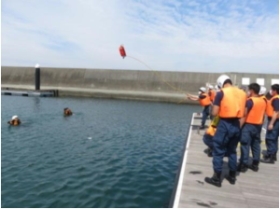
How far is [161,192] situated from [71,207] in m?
2.50

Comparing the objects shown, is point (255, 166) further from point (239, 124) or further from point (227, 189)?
point (239, 124)

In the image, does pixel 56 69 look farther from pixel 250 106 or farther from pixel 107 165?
pixel 250 106

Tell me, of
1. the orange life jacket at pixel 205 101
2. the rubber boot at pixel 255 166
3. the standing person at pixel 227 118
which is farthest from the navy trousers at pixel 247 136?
the orange life jacket at pixel 205 101

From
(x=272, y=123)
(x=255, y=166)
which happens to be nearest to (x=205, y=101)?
(x=272, y=123)

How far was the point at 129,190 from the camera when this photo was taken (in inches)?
281

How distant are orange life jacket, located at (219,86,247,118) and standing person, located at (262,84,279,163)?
1784 mm

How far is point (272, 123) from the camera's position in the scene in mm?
6301

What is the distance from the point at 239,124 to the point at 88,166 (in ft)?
18.5

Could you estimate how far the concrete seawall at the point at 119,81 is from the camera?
3599 centimetres

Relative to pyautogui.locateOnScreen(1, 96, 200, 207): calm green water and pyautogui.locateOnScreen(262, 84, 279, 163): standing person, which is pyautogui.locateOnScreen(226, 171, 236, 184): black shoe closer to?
pyautogui.locateOnScreen(262, 84, 279, 163): standing person

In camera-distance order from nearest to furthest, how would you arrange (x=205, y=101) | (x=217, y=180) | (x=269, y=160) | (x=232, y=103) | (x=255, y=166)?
1. (x=232, y=103)
2. (x=217, y=180)
3. (x=255, y=166)
4. (x=269, y=160)
5. (x=205, y=101)

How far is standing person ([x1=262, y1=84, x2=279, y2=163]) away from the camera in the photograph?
6224 mm

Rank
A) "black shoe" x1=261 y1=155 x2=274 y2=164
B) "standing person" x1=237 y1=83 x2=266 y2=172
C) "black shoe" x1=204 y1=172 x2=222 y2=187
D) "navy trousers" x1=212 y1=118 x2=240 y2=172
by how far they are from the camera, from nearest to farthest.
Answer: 1. "navy trousers" x1=212 y1=118 x2=240 y2=172
2. "black shoe" x1=204 y1=172 x2=222 y2=187
3. "standing person" x1=237 y1=83 x2=266 y2=172
4. "black shoe" x1=261 y1=155 x2=274 y2=164

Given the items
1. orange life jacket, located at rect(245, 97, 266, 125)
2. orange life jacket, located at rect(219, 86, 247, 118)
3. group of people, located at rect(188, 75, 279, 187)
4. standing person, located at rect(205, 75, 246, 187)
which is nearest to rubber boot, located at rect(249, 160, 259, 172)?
group of people, located at rect(188, 75, 279, 187)
